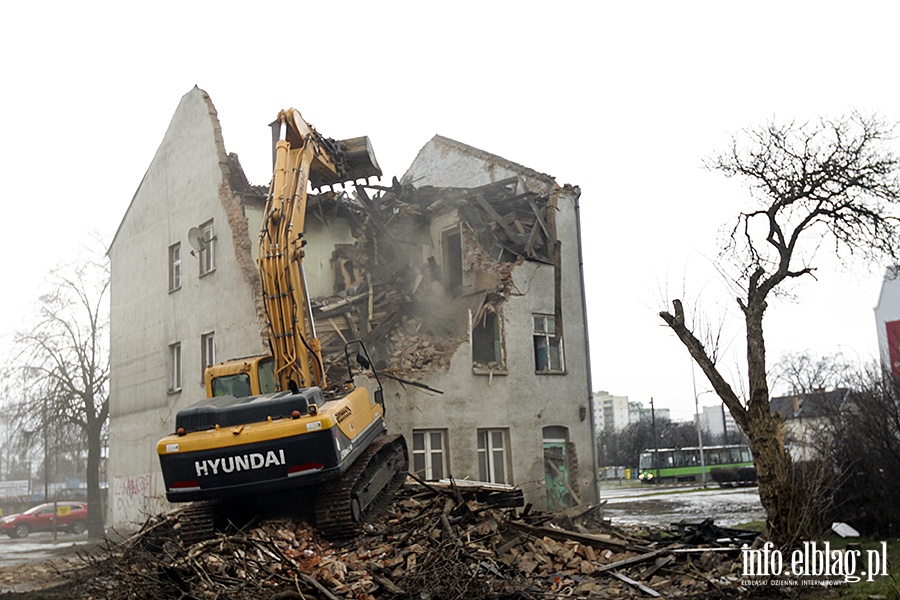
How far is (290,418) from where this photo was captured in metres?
10.0

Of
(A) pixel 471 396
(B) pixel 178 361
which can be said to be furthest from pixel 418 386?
(B) pixel 178 361

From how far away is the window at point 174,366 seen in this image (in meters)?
21.0

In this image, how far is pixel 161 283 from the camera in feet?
72.8

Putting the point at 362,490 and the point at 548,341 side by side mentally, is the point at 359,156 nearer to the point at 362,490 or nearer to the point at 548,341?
the point at 362,490

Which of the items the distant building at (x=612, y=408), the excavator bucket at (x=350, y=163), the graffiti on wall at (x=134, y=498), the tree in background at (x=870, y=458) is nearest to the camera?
the excavator bucket at (x=350, y=163)

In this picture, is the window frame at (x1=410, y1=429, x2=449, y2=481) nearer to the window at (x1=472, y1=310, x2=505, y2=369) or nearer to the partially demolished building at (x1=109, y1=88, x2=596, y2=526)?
the partially demolished building at (x1=109, y1=88, x2=596, y2=526)

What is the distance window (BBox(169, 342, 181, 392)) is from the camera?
2100 centimetres

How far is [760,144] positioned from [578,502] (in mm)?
9380

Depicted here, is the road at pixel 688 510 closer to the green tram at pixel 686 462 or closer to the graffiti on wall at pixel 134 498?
the graffiti on wall at pixel 134 498

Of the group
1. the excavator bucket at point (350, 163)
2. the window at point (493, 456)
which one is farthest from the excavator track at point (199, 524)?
the window at point (493, 456)

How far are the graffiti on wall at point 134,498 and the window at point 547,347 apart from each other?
9769mm

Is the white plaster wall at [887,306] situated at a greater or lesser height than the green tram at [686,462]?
greater

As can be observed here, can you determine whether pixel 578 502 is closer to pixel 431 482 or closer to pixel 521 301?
pixel 521 301

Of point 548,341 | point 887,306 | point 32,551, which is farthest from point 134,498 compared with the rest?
point 887,306
